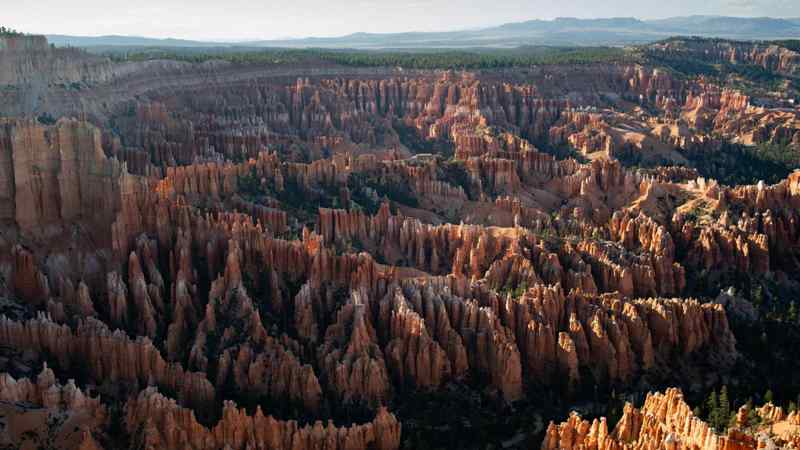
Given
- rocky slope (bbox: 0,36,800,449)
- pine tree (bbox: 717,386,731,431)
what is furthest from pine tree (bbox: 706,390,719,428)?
rocky slope (bbox: 0,36,800,449)

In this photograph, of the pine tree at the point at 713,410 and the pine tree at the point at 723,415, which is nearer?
the pine tree at the point at 723,415

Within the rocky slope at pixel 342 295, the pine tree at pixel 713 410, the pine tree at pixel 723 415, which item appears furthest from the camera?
the rocky slope at pixel 342 295

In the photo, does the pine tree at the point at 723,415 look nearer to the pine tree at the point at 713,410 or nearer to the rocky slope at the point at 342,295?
the pine tree at the point at 713,410

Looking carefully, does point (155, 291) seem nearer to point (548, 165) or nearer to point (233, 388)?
point (233, 388)

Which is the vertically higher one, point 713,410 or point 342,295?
point 342,295

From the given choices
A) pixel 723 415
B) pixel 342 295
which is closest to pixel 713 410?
pixel 723 415

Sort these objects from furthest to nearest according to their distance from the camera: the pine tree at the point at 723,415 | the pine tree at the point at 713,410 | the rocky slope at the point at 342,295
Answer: the rocky slope at the point at 342,295 → the pine tree at the point at 713,410 → the pine tree at the point at 723,415

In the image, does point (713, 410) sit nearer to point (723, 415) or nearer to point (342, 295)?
point (723, 415)

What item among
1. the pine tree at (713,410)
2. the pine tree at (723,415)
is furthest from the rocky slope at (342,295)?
the pine tree at (723,415)

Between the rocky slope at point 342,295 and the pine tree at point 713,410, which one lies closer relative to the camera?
the pine tree at point 713,410

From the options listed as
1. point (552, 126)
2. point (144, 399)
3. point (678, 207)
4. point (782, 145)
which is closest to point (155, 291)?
point (144, 399)

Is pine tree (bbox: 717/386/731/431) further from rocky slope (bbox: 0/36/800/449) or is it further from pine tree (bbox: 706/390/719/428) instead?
rocky slope (bbox: 0/36/800/449)
